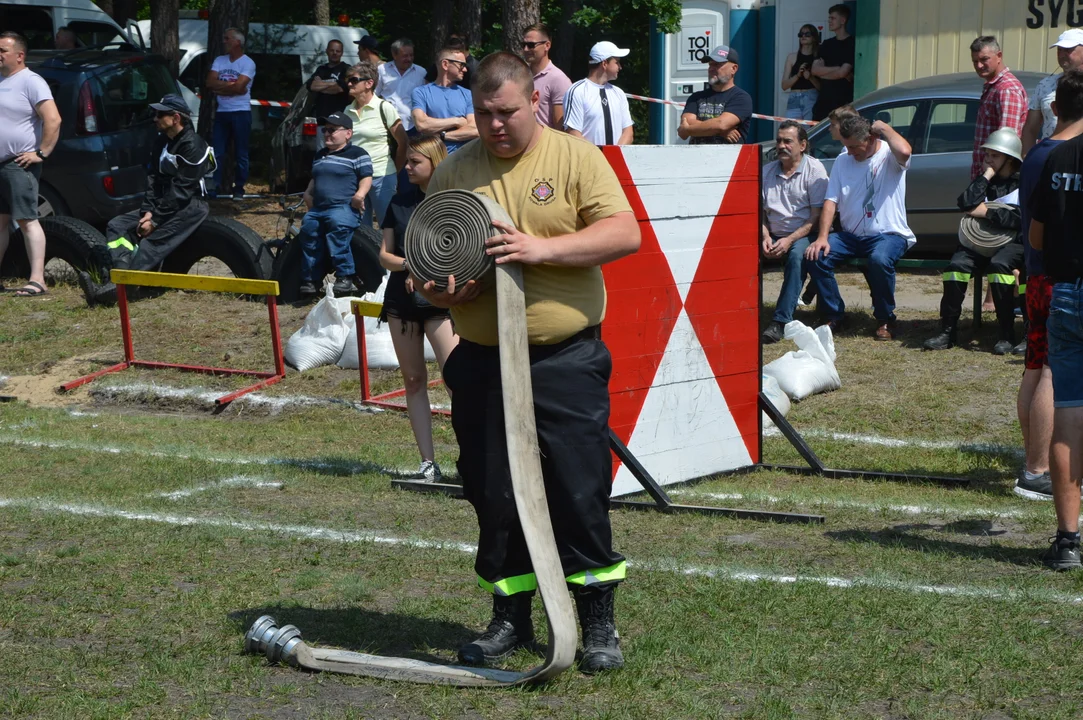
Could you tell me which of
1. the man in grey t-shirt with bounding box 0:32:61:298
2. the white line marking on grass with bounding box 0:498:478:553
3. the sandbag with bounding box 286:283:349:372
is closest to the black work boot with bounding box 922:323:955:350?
the sandbag with bounding box 286:283:349:372

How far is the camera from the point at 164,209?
466 inches

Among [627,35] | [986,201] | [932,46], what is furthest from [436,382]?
[627,35]

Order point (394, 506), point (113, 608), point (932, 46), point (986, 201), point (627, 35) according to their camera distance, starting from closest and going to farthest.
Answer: point (113, 608)
point (394, 506)
point (986, 201)
point (932, 46)
point (627, 35)

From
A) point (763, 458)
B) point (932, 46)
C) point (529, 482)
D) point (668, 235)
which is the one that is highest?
point (932, 46)

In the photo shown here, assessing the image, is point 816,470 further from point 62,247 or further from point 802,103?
point 802,103

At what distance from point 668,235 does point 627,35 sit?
19.6m

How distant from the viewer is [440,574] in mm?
→ 5211

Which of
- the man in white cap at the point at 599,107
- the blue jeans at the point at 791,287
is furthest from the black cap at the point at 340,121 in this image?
the blue jeans at the point at 791,287

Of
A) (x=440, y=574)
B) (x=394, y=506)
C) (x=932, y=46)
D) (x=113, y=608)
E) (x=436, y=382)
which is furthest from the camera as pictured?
(x=932, y=46)

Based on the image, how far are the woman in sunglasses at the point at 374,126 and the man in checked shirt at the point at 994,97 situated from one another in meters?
4.87

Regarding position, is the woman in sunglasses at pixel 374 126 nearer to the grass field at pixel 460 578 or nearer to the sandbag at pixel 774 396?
the grass field at pixel 460 578

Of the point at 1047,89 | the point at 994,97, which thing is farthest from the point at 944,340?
the point at 994,97

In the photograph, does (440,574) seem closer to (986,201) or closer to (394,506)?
(394,506)

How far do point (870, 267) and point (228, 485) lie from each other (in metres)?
5.38
